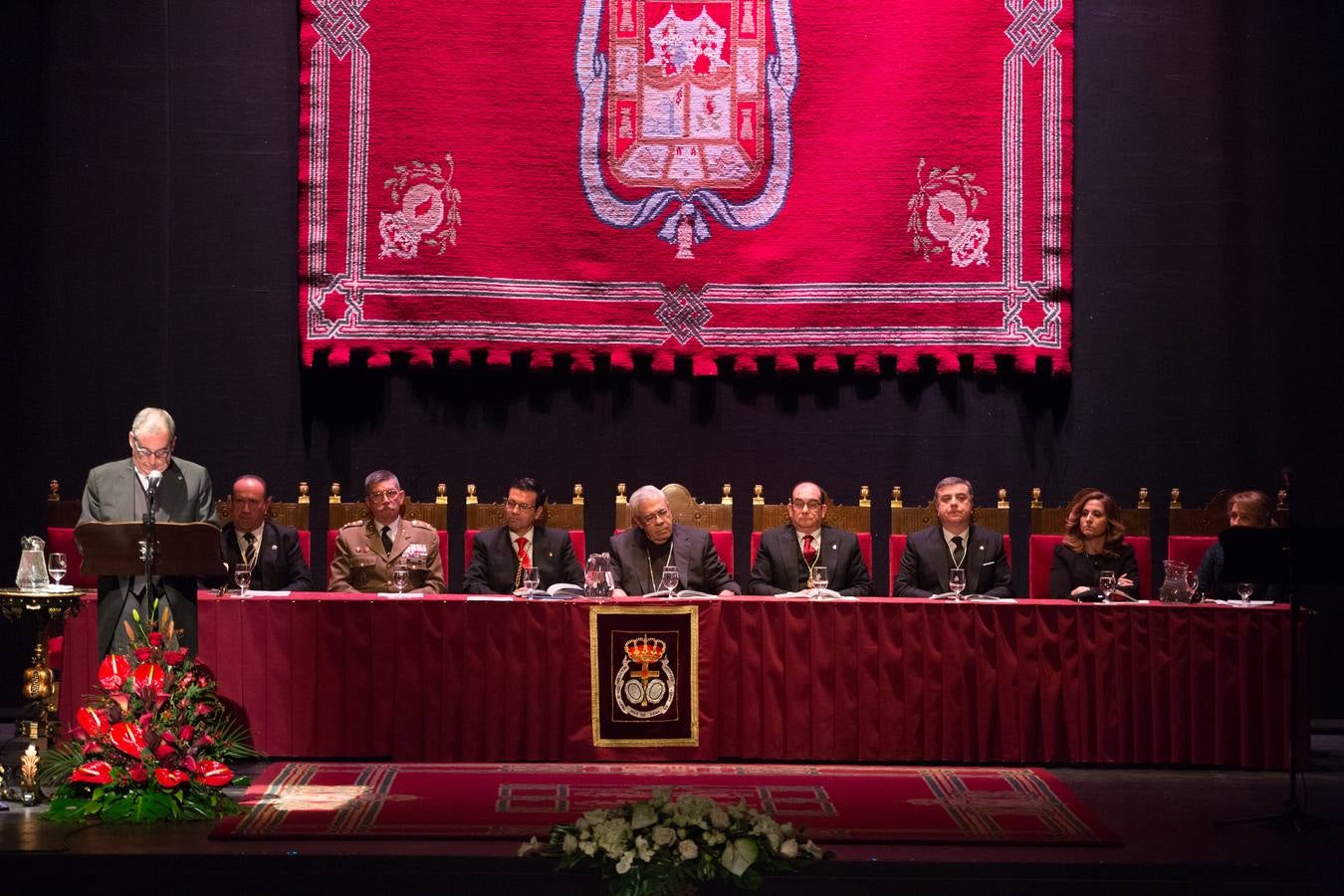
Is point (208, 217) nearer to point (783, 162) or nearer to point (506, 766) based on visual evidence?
point (783, 162)

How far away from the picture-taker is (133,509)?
5.29 m

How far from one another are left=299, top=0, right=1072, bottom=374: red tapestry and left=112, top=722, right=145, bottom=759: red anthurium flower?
2819 millimetres

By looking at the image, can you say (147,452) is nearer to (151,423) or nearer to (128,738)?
(151,423)

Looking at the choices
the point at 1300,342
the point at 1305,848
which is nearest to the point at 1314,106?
the point at 1300,342

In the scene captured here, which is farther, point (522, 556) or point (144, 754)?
point (522, 556)

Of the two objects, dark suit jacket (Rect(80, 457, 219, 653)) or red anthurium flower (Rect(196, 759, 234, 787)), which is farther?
dark suit jacket (Rect(80, 457, 219, 653))

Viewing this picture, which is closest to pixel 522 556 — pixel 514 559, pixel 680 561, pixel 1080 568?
pixel 514 559

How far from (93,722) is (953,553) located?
11.1 feet

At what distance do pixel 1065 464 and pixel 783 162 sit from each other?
1.94 meters

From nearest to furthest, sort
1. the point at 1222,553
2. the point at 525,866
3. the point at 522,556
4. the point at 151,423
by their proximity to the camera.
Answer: the point at 525,866 → the point at 151,423 → the point at 1222,553 → the point at 522,556

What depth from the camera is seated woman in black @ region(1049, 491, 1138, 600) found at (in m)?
6.28

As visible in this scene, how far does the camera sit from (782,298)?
7.23 m

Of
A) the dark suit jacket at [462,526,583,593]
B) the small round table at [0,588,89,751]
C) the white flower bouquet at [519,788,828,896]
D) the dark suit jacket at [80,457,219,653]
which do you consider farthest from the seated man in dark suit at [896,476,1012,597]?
the small round table at [0,588,89,751]

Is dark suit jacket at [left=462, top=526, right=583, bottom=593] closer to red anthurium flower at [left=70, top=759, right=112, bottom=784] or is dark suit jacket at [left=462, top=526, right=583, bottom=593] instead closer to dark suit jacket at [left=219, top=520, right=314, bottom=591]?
dark suit jacket at [left=219, top=520, right=314, bottom=591]
